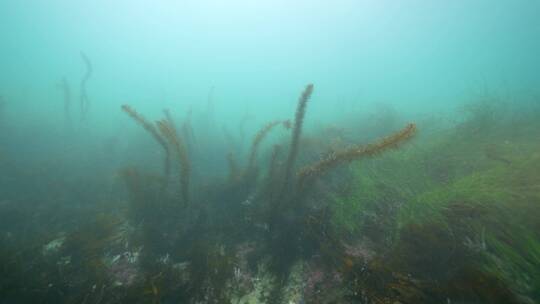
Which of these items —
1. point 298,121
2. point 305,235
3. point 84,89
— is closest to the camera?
point 305,235

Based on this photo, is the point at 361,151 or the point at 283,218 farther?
the point at 283,218

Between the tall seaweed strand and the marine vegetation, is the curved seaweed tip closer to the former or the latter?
the marine vegetation

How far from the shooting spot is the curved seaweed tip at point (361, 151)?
9.48 ft

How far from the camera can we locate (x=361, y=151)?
3266mm

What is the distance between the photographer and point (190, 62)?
14975 centimetres

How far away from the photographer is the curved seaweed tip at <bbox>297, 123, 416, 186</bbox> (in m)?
2.89

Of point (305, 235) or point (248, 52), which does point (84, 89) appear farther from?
point (248, 52)

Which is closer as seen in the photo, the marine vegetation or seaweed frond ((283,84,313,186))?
the marine vegetation

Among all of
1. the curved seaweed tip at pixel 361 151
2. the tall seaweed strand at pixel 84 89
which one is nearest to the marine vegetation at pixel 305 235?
the curved seaweed tip at pixel 361 151

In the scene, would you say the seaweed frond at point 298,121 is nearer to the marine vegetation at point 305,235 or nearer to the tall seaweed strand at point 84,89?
the marine vegetation at point 305,235

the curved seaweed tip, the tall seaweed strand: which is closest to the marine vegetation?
the curved seaweed tip

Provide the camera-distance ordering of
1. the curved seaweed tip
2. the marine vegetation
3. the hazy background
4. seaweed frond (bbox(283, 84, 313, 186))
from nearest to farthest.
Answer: the marine vegetation → the curved seaweed tip → seaweed frond (bbox(283, 84, 313, 186)) → the hazy background

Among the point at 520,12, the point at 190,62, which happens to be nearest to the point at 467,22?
the point at 520,12

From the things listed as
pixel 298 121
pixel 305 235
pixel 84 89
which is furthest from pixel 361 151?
pixel 84 89
